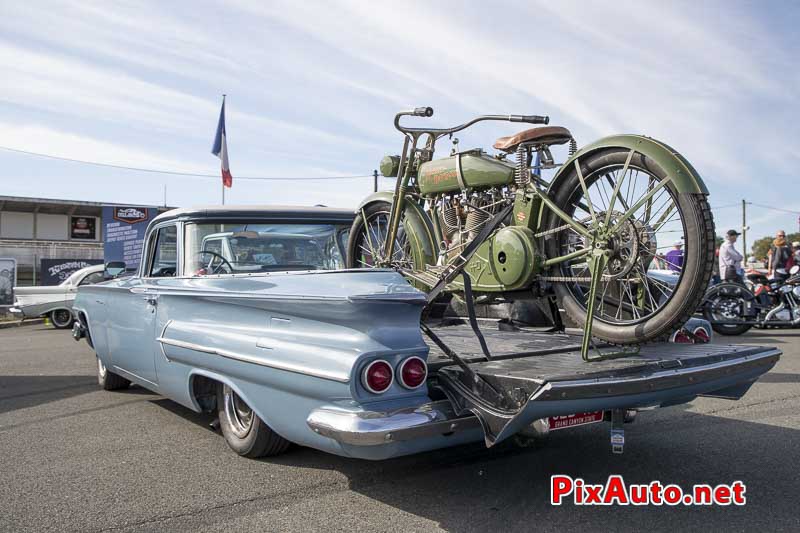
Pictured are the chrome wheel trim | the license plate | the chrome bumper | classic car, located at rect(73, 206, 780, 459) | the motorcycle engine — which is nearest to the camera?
the chrome bumper

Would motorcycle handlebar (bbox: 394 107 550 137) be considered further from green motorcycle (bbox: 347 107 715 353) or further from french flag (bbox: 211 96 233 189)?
french flag (bbox: 211 96 233 189)

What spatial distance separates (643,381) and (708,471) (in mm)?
1144

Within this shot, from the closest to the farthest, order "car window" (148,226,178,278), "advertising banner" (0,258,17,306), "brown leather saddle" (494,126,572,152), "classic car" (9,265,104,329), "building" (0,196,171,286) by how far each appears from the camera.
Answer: "brown leather saddle" (494,126,572,152) → "car window" (148,226,178,278) → "classic car" (9,265,104,329) → "advertising banner" (0,258,17,306) → "building" (0,196,171,286)

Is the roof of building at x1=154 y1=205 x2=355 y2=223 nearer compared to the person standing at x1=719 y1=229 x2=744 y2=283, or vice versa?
the roof of building at x1=154 y1=205 x2=355 y2=223

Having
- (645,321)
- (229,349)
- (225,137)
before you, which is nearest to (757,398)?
(645,321)

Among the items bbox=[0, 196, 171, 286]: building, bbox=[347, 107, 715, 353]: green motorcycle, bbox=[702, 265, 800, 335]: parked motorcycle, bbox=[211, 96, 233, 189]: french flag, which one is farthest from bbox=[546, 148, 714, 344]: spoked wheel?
bbox=[0, 196, 171, 286]: building

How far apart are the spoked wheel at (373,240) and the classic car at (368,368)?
2.90ft

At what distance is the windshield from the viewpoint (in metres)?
4.70

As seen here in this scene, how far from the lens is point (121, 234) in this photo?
19.7m

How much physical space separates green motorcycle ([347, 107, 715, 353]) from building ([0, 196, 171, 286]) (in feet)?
82.6

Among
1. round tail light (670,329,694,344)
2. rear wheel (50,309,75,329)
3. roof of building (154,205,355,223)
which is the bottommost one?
rear wheel (50,309,75,329)

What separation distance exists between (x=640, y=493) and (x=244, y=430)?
7.18ft

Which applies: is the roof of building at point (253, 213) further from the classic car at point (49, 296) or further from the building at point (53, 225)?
the building at point (53, 225)

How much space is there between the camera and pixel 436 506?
3.28 m
